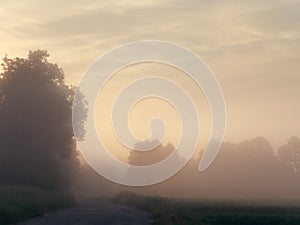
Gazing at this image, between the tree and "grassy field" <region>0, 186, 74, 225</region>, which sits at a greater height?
the tree

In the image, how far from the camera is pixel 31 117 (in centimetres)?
7644

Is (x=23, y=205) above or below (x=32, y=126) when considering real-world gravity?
below

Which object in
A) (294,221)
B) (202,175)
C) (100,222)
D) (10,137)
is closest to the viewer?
(100,222)

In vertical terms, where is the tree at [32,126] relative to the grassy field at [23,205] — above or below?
above

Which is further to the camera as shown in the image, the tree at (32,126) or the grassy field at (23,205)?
the tree at (32,126)

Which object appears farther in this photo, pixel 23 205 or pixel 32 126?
pixel 32 126

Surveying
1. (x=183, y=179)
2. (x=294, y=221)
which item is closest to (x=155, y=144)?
(x=183, y=179)

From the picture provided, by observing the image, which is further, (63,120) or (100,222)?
(63,120)

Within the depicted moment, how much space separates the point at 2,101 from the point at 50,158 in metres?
8.41

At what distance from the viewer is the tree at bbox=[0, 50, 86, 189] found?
76.6m

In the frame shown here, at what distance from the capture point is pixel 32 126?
7738 centimetres

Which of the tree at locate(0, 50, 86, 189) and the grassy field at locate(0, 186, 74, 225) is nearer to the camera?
the grassy field at locate(0, 186, 74, 225)

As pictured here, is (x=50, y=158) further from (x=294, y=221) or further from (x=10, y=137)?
(x=294, y=221)

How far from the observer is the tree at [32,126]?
76.6 metres
